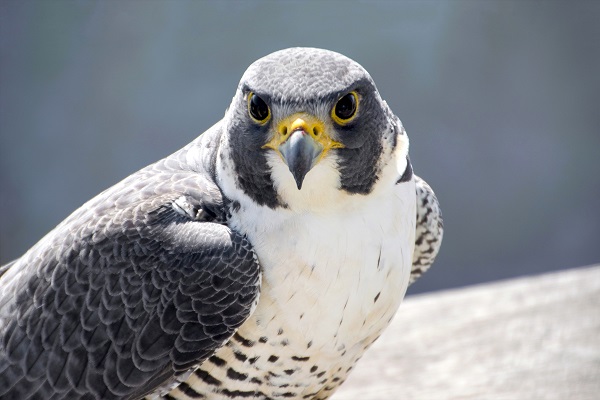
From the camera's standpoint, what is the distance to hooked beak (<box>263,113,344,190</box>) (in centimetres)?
279

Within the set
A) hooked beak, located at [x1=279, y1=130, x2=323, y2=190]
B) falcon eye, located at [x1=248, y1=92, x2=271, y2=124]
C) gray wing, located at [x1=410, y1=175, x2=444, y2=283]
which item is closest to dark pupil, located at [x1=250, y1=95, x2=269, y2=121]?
falcon eye, located at [x1=248, y1=92, x2=271, y2=124]

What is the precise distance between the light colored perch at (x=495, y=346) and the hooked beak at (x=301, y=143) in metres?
1.62

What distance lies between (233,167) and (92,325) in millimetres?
676

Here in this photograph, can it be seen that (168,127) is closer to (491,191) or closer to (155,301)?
(491,191)

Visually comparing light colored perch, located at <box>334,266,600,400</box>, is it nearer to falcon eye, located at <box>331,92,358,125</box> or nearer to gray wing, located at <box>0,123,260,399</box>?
gray wing, located at <box>0,123,260,399</box>

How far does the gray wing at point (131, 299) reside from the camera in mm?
3045

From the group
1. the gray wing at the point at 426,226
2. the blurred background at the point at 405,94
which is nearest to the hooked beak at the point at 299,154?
the gray wing at the point at 426,226

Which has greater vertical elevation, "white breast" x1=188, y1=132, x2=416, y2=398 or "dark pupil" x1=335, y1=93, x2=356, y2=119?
"dark pupil" x1=335, y1=93, x2=356, y2=119

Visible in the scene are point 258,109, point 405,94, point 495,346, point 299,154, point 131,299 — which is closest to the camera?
point 299,154

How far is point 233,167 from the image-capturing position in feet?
10.2

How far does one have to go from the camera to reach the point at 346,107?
9.72 feet

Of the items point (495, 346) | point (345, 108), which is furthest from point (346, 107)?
point (495, 346)

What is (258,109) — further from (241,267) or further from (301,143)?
(241,267)

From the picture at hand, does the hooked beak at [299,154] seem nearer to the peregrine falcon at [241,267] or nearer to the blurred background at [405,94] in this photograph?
the peregrine falcon at [241,267]
